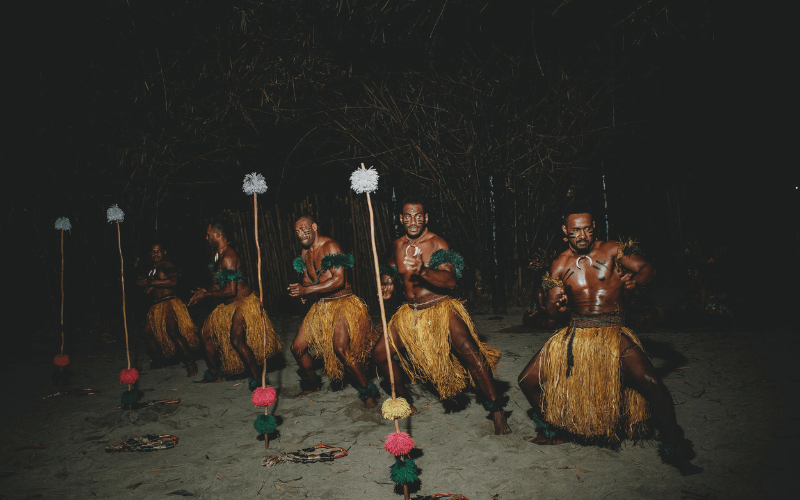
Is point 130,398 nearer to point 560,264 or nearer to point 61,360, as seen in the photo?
point 61,360

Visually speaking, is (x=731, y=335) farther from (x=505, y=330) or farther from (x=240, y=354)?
(x=240, y=354)

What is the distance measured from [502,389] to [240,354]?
2.43m

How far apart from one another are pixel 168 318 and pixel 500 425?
12.8ft

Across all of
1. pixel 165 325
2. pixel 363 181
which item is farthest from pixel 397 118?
pixel 363 181

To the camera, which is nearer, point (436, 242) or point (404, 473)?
point (404, 473)

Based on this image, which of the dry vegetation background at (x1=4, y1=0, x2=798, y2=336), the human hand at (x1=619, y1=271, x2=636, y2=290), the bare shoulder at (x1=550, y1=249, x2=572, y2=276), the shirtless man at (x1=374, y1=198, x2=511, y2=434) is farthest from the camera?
the dry vegetation background at (x1=4, y1=0, x2=798, y2=336)

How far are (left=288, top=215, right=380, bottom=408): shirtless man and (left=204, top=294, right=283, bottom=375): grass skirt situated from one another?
0.62 m

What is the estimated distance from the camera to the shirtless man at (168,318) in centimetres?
541

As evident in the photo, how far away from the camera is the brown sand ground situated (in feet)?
8.70

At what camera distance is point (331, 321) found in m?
4.14

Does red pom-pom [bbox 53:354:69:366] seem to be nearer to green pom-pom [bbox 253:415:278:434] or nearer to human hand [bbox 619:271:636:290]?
green pom-pom [bbox 253:415:278:434]

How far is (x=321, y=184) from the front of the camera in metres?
11.2

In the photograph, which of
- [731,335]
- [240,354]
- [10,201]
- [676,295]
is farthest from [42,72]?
[676,295]

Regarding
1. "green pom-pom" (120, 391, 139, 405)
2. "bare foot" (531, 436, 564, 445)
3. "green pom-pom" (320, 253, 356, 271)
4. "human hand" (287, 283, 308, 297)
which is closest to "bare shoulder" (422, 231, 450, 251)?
"green pom-pom" (320, 253, 356, 271)
